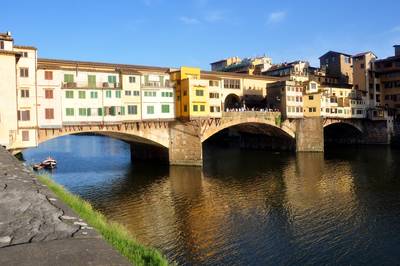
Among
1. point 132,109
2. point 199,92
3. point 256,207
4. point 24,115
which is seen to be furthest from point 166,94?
point 256,207

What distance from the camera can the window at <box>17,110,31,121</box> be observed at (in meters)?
42.6

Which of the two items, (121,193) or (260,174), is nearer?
(121,193)

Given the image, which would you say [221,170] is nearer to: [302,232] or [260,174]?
[260,174]

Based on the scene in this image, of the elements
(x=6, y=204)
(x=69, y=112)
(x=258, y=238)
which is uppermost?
(x=69, y=112)

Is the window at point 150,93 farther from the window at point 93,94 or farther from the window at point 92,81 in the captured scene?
the window at point 92,81

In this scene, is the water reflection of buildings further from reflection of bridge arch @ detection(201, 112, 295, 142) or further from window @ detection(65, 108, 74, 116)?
window @ detection(65, 108, 74, 116)

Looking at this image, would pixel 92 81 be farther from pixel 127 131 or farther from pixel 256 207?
pixel 256 207

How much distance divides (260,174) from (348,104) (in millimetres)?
45114

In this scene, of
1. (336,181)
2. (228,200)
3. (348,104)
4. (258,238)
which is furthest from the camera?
(348,104)

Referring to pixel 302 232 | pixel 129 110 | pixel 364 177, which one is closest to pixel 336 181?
pixel 364 177

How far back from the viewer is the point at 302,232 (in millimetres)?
25766

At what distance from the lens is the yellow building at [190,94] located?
56.8 meters

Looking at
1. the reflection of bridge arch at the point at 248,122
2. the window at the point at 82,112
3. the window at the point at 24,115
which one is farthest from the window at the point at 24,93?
the reflection of bridge arch at the point at 248,122

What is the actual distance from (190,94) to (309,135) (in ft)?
101
